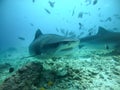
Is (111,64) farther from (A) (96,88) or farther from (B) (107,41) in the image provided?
(B) (107,41)

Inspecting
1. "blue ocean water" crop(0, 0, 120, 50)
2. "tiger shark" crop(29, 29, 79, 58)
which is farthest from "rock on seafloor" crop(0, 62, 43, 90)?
"blue ocean water" crop(0, 0, 120, 50)

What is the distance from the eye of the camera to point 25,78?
15.2ft

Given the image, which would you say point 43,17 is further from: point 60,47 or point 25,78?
point 25,78

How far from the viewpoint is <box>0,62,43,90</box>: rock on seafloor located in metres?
4.40

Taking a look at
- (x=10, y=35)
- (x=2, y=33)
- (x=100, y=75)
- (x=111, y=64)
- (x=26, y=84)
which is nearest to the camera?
(x=26, y=84)

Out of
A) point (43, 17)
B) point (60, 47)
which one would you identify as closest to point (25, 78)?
point (60, 47)

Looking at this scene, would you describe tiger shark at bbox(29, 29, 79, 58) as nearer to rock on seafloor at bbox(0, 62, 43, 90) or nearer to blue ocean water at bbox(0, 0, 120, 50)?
rock on seafloor at bbox(0, 62, 43, 90)

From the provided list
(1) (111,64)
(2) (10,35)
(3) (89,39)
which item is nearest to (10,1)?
(3) (89,39)

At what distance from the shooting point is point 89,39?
9695 millimetres

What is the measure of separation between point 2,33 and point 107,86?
3396 inches

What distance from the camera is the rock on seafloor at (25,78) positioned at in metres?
4.40

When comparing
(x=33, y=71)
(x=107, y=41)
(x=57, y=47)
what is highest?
(x=107, y=41)

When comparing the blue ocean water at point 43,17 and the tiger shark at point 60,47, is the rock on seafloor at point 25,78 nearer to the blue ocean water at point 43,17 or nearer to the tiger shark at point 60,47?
the tiger shark at point 60,47

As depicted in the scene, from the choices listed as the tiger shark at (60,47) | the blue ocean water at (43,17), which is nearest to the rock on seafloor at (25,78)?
the tiger shark at (60,47)
